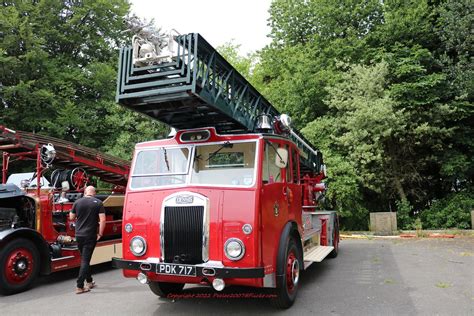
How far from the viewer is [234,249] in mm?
4934

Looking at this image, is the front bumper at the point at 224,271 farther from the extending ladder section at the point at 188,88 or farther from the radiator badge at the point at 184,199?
the extending ladder section at the point at 188,88

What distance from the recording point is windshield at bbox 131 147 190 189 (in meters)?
5.63

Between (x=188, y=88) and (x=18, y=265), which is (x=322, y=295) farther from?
(x=18, y=265)

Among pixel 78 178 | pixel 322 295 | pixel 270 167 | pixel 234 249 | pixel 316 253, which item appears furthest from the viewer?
pixel 78 178

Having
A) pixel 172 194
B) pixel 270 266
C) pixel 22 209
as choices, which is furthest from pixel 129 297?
pixel 22 209

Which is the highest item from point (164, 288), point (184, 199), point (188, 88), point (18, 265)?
point (188, 88)

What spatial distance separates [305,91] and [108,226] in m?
12.4

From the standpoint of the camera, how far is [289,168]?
6.43 metres

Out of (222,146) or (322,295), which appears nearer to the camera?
(222,146)

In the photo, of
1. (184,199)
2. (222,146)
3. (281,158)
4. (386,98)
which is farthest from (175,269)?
(386,98)

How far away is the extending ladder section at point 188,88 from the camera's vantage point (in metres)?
5.38

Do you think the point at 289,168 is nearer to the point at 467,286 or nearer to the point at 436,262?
the point at 467,286

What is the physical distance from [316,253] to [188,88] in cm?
442

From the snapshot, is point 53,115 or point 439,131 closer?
point 439,131
